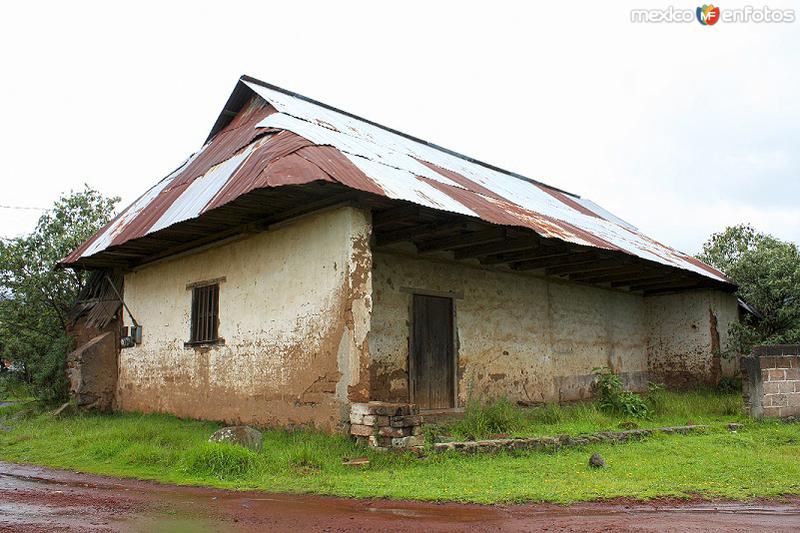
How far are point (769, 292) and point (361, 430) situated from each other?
12.1m

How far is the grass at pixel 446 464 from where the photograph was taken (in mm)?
6117

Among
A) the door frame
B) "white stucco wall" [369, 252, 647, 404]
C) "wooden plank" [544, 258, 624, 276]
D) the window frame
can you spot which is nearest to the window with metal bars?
the window frame

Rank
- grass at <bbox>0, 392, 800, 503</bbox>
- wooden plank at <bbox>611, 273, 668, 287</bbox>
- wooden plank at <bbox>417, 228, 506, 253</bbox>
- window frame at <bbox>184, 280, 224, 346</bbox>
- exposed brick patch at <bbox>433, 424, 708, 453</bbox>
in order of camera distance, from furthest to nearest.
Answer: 1. wooden plank at <bbox>611, 273, 668, 287</bbox>
2. window frame at <bbox>184, 280, 224, 346</bbox>
3. wooden plank at <bbox>417, 228, 506, 253</bbox>
4. exposed brick patch at <bbox>433, 424, 708, 453</bbox>
5. grass at <bbox>0, 392, 800, 503</bbox>

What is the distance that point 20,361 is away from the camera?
1494 cm

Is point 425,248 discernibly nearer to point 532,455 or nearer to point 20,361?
point 532,455

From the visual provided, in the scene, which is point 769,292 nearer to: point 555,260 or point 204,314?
point 555,260

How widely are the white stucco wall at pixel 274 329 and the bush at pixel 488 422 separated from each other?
1804 millimetres

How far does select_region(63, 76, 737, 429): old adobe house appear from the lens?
826 cm

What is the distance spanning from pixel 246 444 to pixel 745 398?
8.35 meters

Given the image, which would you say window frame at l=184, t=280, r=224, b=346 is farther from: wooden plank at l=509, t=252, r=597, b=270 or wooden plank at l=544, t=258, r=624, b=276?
wooden plank at l=544, t=258, r=624, b=276

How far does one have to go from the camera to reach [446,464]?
722cm

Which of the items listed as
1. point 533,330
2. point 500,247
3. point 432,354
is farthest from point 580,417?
point 500,247

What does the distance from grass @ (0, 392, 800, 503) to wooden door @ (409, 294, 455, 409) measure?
1395 mm

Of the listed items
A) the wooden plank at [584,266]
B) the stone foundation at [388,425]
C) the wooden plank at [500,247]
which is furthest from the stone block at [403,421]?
the wooden plank at [584,266]
